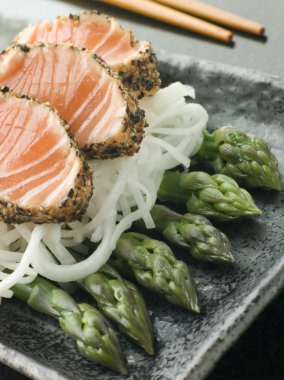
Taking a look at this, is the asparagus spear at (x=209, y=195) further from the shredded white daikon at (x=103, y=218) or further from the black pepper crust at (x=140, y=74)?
the black pepper crust at (x=140, y=74)

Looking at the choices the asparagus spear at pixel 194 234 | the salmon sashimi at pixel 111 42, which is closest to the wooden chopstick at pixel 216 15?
the salmon sashimi at pixel 111 42

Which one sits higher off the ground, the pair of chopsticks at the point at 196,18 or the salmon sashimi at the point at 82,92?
the salmon sashimi at the point at 82,92

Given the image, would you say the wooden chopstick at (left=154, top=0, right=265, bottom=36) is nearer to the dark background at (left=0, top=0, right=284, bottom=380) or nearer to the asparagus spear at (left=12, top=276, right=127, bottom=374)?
→ the dark background at (left=0, top=0, right=284, bottom=380)

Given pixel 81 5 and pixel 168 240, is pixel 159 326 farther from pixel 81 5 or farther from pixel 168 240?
pixel 81 5

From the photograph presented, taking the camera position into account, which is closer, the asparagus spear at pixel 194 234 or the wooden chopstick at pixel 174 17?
the asparagus spear at pixel 194 234

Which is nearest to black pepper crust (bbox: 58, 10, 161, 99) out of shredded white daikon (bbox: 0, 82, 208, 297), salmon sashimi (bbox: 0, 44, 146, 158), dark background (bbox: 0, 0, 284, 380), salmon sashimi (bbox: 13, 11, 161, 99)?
salmon sashimi (bbox: 13, 11, 161, 99)

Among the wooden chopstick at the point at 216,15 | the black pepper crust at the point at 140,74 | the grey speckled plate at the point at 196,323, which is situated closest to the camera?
the grey speckled plate at the point at 196,323
